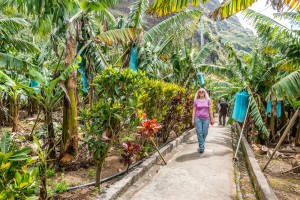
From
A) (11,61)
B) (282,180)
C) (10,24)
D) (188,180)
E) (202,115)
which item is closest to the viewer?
(188,180)

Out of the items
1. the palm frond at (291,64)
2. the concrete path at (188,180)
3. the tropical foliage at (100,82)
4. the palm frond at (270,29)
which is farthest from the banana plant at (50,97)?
the palm frond at (291,64)

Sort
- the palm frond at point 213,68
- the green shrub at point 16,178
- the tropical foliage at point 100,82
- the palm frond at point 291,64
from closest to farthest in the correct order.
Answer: the green shrub at point 16,178 < the tropical foliage at point 100,82 < the palm frond at point 291,64 < the palm frond at point 213,68

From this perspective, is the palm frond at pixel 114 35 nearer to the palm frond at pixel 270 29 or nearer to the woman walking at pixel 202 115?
the woman walking at pixel 202 115

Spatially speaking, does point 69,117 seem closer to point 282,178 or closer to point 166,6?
point 166,6

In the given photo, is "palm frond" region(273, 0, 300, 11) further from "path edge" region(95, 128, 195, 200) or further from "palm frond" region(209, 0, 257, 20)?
"path edge" region(95, 128, 195, 200)

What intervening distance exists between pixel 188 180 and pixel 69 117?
9.29 feet

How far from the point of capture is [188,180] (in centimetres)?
512

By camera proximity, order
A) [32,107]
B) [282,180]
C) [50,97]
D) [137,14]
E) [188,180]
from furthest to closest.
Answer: [32,107], [137,14], [282,180], [50,97], [188,180]

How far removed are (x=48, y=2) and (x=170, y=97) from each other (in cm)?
415

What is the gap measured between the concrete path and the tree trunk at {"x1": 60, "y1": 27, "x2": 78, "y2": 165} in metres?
1.82

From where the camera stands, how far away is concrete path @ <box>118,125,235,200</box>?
4359mm

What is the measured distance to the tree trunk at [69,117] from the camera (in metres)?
5.75

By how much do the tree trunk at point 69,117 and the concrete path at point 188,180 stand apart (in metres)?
1.82

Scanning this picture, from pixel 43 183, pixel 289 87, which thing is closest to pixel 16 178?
pixel 43 183
